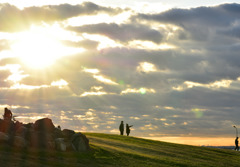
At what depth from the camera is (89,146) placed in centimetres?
4138

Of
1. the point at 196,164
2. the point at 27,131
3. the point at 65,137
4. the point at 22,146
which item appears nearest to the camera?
the point at 22,146

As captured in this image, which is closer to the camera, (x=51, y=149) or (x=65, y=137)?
(x=51, y=149)

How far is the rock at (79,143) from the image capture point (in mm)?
39812

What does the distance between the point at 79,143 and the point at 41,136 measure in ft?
15.0

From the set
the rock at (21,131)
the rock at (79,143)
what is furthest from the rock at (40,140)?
the rock at (79,143)

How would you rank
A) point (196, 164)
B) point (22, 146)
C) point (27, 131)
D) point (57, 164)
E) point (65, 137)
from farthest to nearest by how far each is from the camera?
point (196, 164)
point (65, 137)
point (27, 131)
point (22, 146)
point (57, 164)

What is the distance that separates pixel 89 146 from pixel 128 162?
5131 mm

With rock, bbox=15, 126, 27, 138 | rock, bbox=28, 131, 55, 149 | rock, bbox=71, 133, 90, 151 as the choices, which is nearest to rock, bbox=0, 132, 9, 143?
rock, bbox=15, 126, 27, 138

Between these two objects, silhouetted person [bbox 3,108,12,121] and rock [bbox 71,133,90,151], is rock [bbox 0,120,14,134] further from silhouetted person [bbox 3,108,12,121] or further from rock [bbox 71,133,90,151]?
rock [bbox 71,133,90,151]

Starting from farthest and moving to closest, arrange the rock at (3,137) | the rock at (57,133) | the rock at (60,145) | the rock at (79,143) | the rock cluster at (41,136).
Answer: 1. the rock at (57,133)
2. the rock at (79,143)
3. the rock at (60,145)
4. the rock cluster at (41,136)
5. the rock at (3,137)

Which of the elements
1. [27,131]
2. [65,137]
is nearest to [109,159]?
[65,137]

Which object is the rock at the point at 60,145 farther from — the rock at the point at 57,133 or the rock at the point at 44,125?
the rock at the point at 44,125

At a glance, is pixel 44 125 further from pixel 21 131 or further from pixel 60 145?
pixel 60 145

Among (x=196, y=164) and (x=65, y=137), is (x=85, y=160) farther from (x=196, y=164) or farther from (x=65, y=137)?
(x=196, y=164)
